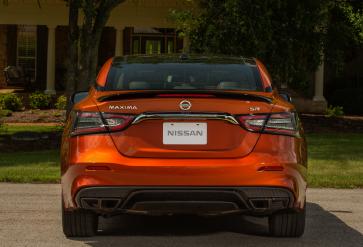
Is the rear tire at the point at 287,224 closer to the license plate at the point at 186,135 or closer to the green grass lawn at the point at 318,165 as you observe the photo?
the license plate at the point at 186,135

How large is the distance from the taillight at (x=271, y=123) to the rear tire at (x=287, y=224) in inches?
31.6

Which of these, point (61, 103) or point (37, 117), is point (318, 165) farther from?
point (61, 103)

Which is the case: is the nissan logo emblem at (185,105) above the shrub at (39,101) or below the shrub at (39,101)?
above

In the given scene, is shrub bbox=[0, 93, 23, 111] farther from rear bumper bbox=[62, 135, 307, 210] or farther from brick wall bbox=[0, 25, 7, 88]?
rear bumper bbox=[62, 135, 307, 210]

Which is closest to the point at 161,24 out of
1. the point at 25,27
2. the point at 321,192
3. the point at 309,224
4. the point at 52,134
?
the point at 25,27

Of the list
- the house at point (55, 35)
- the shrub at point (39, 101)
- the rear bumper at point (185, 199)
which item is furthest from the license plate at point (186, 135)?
the house at point (55, 35)

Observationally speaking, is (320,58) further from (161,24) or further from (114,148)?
(114,148)

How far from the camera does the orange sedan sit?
6387mm

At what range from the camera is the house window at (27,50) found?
32.9 metres

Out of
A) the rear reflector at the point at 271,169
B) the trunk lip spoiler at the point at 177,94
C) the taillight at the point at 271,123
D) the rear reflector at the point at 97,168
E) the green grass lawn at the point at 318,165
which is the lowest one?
the green grass lawn at the point at 318,165

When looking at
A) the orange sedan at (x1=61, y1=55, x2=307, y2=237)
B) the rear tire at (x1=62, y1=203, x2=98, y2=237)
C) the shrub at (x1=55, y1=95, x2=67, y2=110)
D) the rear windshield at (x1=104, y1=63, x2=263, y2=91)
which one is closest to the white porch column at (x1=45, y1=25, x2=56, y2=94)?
the shrub at (x1=55, y1=95, x2=67, y2=110)

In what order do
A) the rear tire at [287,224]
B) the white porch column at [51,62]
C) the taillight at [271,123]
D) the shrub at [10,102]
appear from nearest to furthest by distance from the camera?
the taillight at [271,123], the rear tire at [287,224], the shrub at [10,102], the white porch column at [51,62]

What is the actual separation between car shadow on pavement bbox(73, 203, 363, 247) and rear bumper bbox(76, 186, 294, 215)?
455 millimetres

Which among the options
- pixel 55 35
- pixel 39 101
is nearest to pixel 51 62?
pixel 39 101
